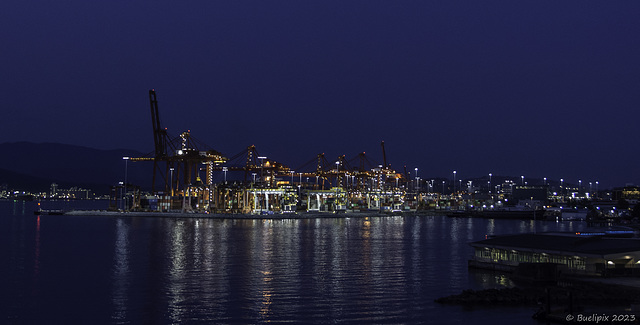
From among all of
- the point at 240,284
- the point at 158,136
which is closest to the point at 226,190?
the point at 158,136

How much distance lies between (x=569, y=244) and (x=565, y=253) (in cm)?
95

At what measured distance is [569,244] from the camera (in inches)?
858

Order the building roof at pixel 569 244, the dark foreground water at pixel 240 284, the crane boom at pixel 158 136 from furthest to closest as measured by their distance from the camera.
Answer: the crane boom at pixel 158 136, the building roof at pixel 569 244, the dark foreground water at pixel 240 284

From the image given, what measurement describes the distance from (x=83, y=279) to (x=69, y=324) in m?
7.89

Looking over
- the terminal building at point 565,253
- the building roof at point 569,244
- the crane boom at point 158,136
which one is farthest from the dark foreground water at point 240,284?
the crane boom at point 158,136

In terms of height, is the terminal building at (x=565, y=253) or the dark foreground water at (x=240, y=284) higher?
the terminal building at (x=565, y=253)

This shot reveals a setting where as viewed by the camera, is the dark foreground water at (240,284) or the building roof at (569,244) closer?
the dark foreground water at (240,284)

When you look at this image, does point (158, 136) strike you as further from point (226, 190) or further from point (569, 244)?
point (569, 244)

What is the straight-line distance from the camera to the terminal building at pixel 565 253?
2025 cm

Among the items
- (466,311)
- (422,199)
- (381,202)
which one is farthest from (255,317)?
(422,199)

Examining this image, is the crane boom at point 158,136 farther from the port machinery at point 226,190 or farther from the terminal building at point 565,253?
the terminal building at point 565,253

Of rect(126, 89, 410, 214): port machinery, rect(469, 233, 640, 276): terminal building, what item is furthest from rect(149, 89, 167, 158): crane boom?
rect(469, 233, 640, 276): terminal building

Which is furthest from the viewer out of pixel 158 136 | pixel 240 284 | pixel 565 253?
pixel 158 136

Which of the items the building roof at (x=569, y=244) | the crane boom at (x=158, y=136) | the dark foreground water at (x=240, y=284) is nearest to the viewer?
the dark foreground water at (x=240, y=284)
